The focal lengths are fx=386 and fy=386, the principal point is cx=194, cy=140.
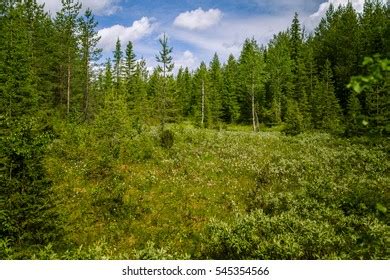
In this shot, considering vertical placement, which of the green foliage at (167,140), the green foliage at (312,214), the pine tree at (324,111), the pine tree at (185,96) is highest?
the pine tree at (185,96)

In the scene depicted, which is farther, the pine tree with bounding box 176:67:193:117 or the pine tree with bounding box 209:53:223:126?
the pine tree with bounding box 176:67:193:117

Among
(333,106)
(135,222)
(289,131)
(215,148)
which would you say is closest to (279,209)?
(135,222)

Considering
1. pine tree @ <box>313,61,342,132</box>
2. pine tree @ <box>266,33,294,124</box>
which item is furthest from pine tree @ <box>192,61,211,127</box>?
pine tree @ <box>313,61,342,132</box>

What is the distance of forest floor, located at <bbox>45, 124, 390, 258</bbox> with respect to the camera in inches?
571

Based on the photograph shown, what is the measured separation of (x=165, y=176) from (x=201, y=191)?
137 inches

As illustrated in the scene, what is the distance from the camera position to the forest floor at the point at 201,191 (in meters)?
14.5

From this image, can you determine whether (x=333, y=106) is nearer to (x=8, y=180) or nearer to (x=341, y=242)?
(x=341, y=242)

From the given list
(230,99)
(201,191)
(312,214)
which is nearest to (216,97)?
(230,99)

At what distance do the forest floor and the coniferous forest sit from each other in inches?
3.2

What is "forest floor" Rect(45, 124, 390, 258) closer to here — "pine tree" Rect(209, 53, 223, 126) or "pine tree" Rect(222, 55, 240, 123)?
→ "pine tree" Rect(209, 53, 223, 126)

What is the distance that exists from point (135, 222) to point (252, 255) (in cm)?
833

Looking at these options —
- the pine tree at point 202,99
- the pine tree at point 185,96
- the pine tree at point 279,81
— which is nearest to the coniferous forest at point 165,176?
the pine tree at point 202,99

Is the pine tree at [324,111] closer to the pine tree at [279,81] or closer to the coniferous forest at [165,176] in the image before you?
the coniferous forest at [165,176]

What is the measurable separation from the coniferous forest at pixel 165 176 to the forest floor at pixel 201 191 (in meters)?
0.08
